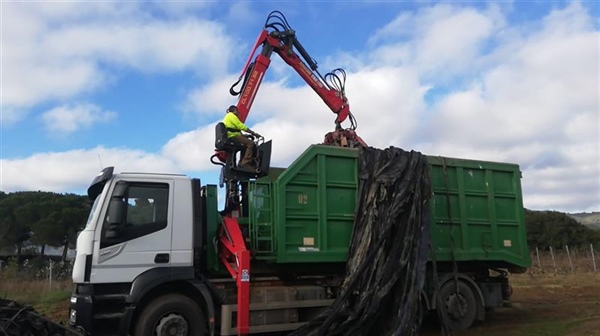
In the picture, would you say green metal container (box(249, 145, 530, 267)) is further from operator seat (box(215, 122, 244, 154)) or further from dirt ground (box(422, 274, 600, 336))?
dirt ground (box(422, 274, 600, 336))

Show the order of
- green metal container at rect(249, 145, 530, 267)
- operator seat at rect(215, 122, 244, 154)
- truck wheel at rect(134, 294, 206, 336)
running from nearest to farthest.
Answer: truck wheel at rect(134, 294, 206, 336)
green metal container at rect(249, 145, 530, 267)
operator seat at rect(215, 122, 244, 154)

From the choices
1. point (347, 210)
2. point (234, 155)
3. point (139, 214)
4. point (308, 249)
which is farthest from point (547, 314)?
point (139, 214)

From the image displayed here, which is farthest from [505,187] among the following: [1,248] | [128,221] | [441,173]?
[1,248]

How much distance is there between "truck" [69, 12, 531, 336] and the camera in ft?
24.2

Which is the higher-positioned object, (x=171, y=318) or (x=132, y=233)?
(x=132, y=233)

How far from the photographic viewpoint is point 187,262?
25.5 ft

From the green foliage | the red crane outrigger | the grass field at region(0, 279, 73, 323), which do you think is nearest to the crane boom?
the red crane outrigger

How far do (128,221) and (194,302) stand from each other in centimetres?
151

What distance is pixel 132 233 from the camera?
7531mm

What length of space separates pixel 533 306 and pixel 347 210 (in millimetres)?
6889

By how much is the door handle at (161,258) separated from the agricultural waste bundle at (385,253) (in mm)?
2187

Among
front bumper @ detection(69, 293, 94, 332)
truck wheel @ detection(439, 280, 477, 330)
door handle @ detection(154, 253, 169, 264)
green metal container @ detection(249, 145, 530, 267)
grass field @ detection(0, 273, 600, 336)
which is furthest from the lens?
truck wheel @ detection(439, 280, 477, 330)

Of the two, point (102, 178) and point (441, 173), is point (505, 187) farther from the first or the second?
point (102, 178)

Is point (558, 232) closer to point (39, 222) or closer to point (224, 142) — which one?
point (39, 222)
